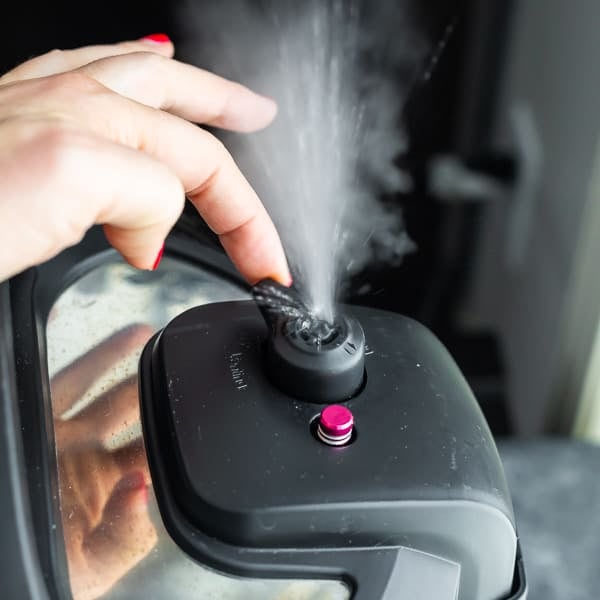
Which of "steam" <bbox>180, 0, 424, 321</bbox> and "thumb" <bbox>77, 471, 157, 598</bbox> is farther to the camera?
"steam" <bbox>180, 0, 424, 321</bbox>

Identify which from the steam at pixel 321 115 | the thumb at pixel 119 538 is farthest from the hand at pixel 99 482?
the steam at pixel 321 115

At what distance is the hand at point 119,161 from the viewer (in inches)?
13.1

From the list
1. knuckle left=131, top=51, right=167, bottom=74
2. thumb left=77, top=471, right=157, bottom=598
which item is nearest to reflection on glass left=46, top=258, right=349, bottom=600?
thumb left=77, top=471, right=157, bottom=598

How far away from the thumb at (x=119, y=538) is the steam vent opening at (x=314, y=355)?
0.25ft

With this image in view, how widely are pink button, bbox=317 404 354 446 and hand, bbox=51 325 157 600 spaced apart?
83mm

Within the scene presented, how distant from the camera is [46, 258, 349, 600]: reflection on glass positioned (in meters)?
0.36

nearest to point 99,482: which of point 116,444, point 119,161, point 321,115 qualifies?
point 116,444

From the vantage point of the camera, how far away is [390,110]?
2.82 ft

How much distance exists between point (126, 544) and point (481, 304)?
932 millimetres

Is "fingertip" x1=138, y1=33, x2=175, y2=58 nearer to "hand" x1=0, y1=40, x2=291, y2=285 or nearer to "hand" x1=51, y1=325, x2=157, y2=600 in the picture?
"hand" x1=0, y1=40, x2=291, y2=285

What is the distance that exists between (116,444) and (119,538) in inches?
1.8

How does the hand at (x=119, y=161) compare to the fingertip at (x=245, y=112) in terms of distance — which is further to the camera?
the fingertip at (x=245, y=112)

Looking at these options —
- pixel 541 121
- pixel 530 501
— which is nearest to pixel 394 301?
pixel 541 121

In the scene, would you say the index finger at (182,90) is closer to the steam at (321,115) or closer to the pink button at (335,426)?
the steam at (321,115)
